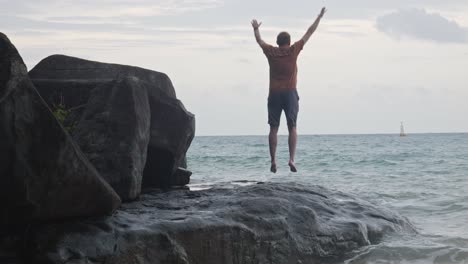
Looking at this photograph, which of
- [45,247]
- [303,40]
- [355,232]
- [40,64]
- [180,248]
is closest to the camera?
[45,247]

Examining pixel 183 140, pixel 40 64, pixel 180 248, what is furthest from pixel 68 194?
pixel 40 64

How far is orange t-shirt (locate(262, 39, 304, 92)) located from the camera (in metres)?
9.06

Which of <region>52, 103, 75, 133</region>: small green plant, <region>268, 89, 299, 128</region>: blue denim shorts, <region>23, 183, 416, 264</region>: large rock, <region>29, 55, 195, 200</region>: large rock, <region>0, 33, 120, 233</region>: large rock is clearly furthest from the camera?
<region>268, 89, 299, 128</region>: blue denim shorts

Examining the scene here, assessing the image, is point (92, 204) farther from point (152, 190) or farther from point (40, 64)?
point (40, 64)

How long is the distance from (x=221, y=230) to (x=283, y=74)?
3.88 m

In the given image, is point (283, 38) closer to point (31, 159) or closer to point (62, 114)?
point (62, 114)

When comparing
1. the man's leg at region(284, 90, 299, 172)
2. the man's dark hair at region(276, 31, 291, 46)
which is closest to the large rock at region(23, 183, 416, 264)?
the man's leg at region(284, 90, 299, 172)

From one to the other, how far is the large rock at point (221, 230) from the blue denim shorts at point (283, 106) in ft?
4.43

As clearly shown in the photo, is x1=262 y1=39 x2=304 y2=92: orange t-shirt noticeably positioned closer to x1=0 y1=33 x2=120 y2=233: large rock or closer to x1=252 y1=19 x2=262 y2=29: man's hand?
x1=252 y1=19 x2=262 y2=29: man's hand

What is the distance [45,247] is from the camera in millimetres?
4898

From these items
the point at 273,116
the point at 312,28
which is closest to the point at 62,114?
the point at 273,116

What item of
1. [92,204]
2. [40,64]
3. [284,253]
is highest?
[40,64]

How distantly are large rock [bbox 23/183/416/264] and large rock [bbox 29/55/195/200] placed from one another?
41 cm

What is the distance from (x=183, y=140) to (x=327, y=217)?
1.79 m
